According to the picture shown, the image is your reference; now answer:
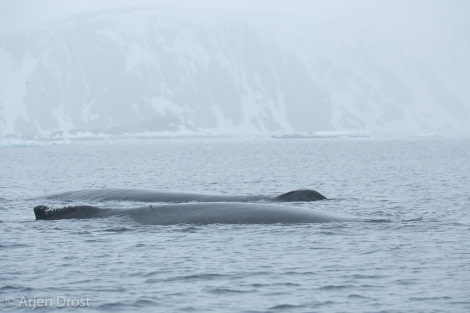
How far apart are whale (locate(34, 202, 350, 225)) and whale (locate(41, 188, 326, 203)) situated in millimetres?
4554

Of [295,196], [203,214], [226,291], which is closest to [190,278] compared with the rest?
[226,291]

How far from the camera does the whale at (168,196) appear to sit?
84.8 feet

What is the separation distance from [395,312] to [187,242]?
6580 mm

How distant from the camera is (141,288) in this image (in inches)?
522

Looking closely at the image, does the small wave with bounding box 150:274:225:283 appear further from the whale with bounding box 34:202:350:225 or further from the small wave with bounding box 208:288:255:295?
the whale with bounding box 34:202:350:225

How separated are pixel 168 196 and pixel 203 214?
660cm

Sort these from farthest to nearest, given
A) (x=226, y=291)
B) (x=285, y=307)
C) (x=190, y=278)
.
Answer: (x=190, y=278) < (x=226, y=291) < (x=285, y=307)

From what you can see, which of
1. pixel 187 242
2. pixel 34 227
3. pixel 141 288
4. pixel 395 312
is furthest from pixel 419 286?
pixel 34 227

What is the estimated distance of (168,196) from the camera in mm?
27062

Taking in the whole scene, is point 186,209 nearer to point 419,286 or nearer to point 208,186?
point 419,286

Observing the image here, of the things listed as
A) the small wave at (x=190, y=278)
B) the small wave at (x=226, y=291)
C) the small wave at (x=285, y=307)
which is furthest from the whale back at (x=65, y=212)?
the small wave at (x=285, y=307)

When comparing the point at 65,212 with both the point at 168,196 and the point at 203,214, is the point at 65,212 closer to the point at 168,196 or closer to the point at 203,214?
the point at 203,214

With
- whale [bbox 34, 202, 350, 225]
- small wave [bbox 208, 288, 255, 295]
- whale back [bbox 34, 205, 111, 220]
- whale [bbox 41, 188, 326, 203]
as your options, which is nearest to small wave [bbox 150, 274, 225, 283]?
small wave [bbox 208, 288, 255, 295]

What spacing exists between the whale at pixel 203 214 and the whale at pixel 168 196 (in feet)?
14.9
